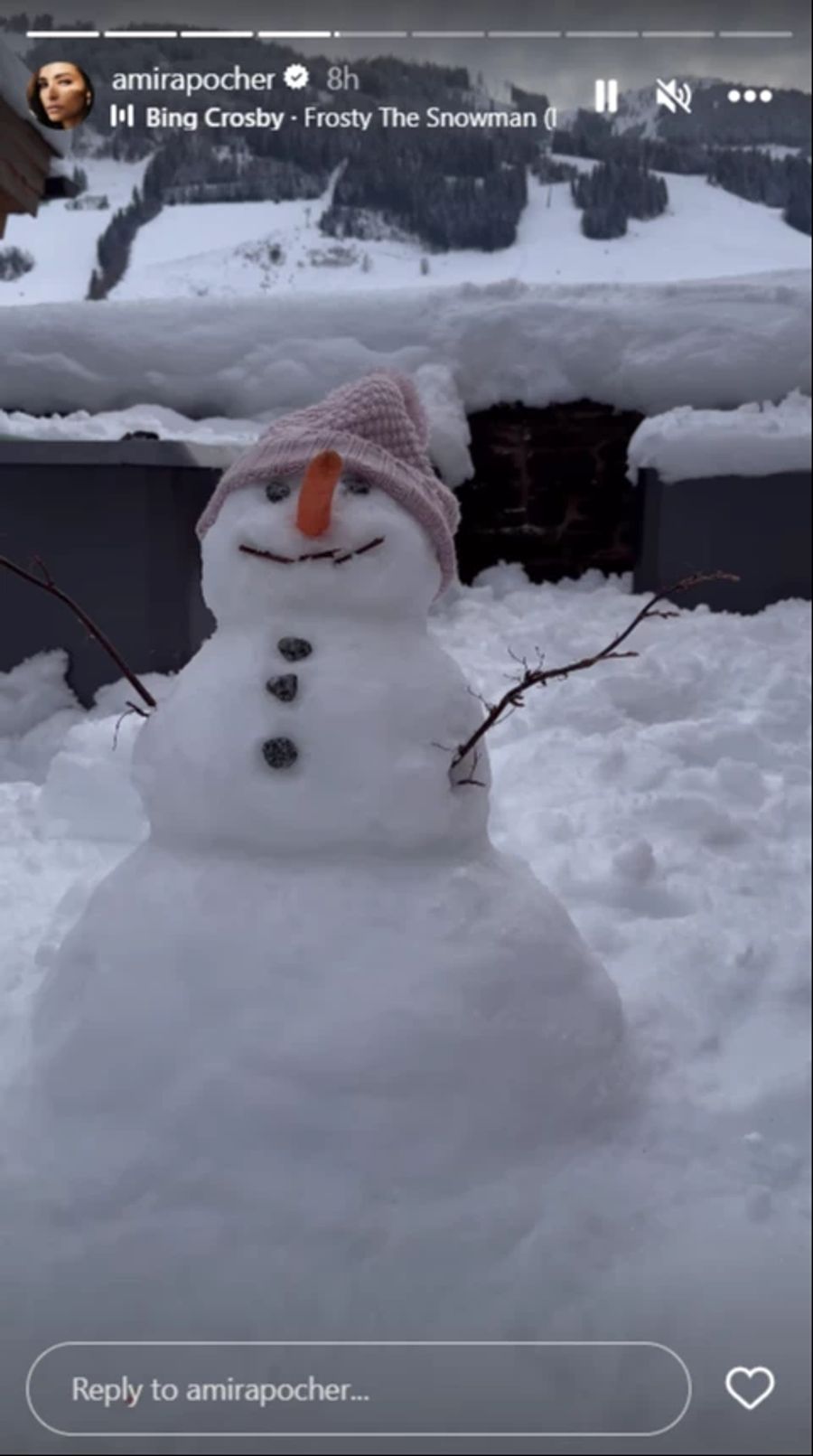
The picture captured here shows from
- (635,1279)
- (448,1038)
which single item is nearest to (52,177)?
(448,1038)

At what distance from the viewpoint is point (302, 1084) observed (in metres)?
0.54

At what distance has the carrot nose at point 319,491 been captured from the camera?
55 cm

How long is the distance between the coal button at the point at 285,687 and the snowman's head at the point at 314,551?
43mm

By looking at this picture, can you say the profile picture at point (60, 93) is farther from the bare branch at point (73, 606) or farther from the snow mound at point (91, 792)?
the snow mound at point (91, 792)

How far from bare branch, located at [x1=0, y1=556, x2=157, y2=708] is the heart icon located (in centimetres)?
43

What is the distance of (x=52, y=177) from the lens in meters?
0.57

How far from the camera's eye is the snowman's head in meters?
0.58

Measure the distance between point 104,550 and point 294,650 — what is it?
0.85 ft

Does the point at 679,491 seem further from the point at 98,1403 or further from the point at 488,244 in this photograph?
the point at 98,1403

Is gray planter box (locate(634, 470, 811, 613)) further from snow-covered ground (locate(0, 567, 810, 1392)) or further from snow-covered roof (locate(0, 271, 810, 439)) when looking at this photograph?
snow-covered roof (locate(0, 271, 810, 439))

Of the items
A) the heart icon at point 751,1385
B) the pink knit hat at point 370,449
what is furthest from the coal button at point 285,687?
the heart icon at point 751,1385

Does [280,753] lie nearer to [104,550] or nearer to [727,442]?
[104,550]

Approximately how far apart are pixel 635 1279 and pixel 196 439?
2.45 feet

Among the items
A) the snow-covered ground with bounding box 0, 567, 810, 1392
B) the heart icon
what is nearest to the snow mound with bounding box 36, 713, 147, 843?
the snow-covered ground with bounding box 0, 567, 810, 1392
